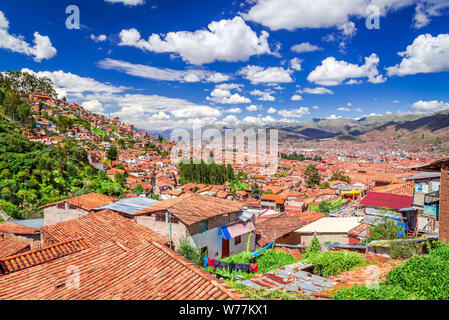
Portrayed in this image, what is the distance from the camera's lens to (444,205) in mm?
8867

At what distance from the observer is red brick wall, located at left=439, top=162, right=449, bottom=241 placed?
8719 mm

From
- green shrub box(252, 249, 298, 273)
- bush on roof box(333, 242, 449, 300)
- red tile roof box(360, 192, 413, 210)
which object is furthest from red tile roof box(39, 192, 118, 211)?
red tile roof box(360, 192, 413, 210)

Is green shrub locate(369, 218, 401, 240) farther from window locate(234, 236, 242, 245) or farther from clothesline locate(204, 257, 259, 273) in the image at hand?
clothesline locate(204, 257, 259, 273)

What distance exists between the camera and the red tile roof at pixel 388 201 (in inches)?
623

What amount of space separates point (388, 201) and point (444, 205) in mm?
8153

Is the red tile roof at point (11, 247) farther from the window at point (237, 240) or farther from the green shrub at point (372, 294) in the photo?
the green shrub at point (372, 294)

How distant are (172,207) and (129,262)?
5086mm

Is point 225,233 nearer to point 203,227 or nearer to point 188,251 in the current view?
point 203,227

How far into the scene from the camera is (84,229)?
10352 millimetres

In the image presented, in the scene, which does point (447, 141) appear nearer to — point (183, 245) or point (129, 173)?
point (129, 173)

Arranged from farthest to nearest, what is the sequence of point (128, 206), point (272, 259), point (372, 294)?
point (128, 206)
point (272, 259)
point (372, 294)

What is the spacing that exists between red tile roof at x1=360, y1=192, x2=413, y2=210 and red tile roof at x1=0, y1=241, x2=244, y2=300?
14.4 m

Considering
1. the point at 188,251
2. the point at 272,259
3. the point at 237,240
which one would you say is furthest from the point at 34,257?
the point at 237,240
